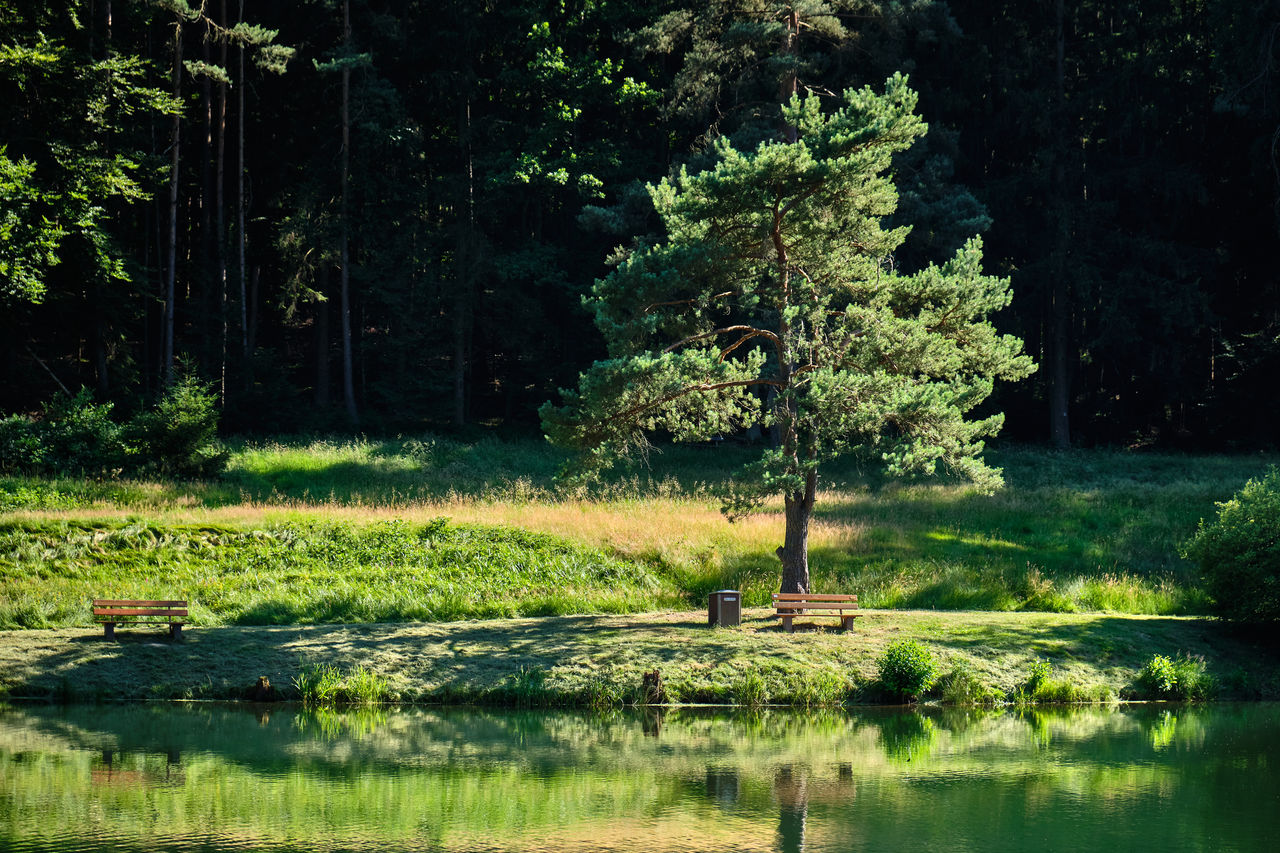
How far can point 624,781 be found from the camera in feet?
42.8

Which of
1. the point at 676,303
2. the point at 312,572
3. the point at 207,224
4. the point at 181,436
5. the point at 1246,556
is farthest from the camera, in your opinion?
the point at 207,224

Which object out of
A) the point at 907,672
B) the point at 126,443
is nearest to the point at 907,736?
the point at 907,672

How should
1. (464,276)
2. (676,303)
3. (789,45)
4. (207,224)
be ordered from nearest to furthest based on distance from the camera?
(676,303), (789,45), (207,224), (464,276)

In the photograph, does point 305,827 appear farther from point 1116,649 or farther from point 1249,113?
point 1249,113

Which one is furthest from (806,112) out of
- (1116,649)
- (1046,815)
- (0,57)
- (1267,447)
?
(1267,447)

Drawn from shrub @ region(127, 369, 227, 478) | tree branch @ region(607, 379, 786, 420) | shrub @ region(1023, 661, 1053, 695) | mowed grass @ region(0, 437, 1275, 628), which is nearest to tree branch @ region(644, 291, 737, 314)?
tree branch @ region(607, 379, 786, 420)

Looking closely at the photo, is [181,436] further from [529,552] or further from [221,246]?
[221,246]

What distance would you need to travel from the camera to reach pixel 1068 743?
51.4 feet

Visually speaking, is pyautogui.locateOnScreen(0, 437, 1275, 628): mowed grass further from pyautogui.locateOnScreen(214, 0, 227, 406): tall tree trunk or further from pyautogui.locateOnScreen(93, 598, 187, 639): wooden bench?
pyautogui.locateOnScreen(214, 0, 227, 406): tall tree trunk

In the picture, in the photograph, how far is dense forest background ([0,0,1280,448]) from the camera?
1656 inches

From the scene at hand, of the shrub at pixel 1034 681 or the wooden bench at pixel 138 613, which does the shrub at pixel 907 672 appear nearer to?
the shrub at pixel 1034 681

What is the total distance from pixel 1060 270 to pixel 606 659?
34.6 metres

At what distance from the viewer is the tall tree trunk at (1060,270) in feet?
155

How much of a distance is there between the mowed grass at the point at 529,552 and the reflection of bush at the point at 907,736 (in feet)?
22.8
